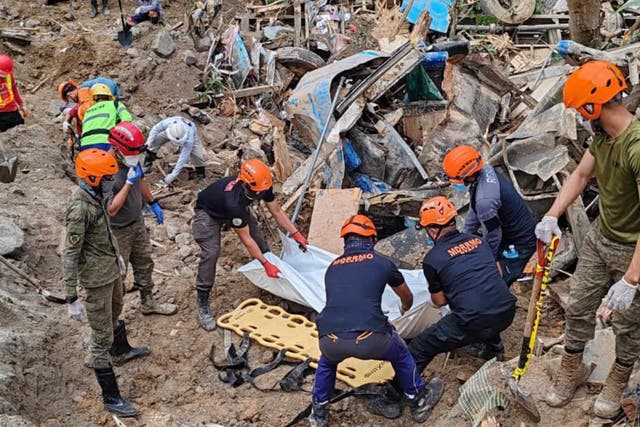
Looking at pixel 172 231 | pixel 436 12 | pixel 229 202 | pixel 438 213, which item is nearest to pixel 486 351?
pixel 438 213

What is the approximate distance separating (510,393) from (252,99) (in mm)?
7196


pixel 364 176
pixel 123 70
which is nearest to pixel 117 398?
pixel 364 176

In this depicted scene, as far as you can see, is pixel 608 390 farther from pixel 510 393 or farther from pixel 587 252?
pixel 587 252

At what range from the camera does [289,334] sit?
5.72 meters

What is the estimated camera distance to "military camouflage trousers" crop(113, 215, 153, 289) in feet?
17.5

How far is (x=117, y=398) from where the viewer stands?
488 centimetres

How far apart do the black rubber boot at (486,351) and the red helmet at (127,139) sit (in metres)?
3.10

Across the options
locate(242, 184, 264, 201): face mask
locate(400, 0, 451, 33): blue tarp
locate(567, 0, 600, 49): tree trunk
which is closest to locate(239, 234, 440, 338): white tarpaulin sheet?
locate(242, 184, 264, 201): face mask

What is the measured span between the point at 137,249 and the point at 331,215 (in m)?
1.96

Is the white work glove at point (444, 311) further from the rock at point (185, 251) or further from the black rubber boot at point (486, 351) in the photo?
the rock at point (185, 251)

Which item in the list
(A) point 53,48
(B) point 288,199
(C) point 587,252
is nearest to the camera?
(C) point 587,252

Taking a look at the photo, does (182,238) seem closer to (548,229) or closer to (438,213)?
(438,213)

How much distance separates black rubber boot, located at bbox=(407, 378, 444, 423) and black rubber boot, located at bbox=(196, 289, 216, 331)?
6.61 feet

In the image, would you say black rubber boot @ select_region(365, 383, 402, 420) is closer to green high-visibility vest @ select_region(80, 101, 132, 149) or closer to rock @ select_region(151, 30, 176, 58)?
green high-visibility vest @ select_region(80, 101, 132, 149)
